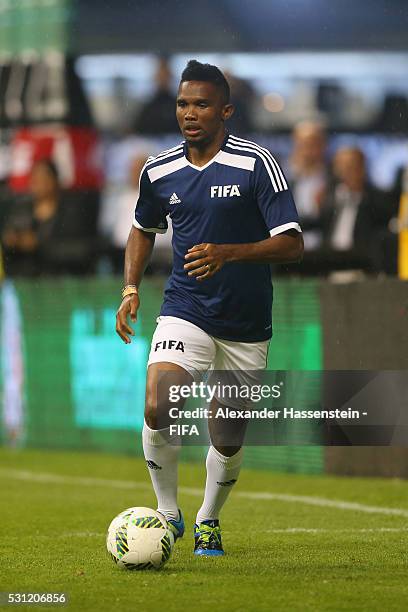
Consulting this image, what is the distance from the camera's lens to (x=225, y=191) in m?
7.93

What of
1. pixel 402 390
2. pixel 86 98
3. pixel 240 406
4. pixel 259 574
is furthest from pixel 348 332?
pixel 86 98

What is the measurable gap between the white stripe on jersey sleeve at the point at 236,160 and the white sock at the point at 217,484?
4.89ft

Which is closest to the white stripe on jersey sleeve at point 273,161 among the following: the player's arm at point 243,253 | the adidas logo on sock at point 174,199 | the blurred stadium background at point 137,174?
the player's arm at point 243,253

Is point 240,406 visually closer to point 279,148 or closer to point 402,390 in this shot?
point 402,390

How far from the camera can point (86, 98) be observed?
794 inches

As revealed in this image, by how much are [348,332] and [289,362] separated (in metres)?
0.91

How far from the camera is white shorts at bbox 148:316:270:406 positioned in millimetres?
7910

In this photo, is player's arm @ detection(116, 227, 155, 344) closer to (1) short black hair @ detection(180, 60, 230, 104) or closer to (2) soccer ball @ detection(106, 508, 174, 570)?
(1) short black hair @ detection(180, 60, 230, 104)

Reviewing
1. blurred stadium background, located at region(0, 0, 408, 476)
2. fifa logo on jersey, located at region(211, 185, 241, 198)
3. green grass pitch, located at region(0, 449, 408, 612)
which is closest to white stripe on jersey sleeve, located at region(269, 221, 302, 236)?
fifa logo on jersey, located at region(211, 185, 241, 198)

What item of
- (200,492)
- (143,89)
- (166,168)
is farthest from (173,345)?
(143,89)

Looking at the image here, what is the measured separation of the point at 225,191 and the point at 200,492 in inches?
183

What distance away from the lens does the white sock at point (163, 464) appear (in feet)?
26.1

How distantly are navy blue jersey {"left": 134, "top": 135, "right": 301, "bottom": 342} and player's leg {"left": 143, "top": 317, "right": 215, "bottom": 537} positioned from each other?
0.10 metres

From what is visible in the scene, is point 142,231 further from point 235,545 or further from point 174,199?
point 235,545
